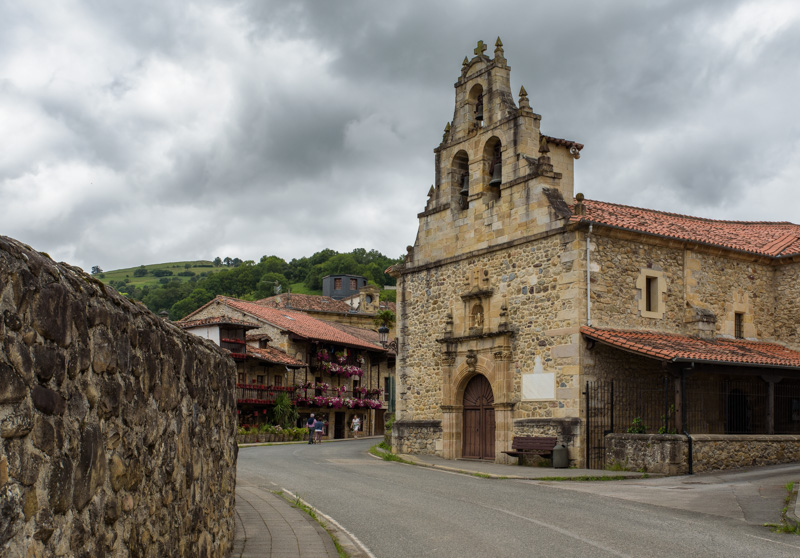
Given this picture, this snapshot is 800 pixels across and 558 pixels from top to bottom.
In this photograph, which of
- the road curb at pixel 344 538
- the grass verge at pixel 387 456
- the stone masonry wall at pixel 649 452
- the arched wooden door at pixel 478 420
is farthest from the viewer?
the arched wooden door at pixel 478 420

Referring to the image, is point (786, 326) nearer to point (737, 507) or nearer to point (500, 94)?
point (500, 94)

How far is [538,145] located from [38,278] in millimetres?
23025

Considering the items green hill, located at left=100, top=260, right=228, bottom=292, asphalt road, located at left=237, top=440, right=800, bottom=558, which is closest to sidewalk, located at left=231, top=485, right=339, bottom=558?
asphalt road, located at left=237, top=440, right=800, bottom=558

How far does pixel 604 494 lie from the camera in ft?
51.8

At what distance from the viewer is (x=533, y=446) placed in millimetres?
22562

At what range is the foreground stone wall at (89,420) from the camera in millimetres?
2908

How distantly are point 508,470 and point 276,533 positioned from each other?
486 inches

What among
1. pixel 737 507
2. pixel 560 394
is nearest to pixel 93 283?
pixel 737 507

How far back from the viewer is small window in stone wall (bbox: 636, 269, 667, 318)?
2350 centimetres

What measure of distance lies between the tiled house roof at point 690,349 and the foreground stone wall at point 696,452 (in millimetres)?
1919

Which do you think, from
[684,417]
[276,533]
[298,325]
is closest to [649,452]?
[684,417]

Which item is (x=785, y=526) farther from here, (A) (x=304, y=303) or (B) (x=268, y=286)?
(B) (x=268, y=286)

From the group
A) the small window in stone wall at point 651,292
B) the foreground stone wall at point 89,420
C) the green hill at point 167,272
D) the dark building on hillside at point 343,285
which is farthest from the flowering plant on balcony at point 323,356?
the green hill at point 167,272

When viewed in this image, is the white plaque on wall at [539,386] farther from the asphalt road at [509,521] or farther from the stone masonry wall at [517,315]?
the asphalt road at [509,521]
